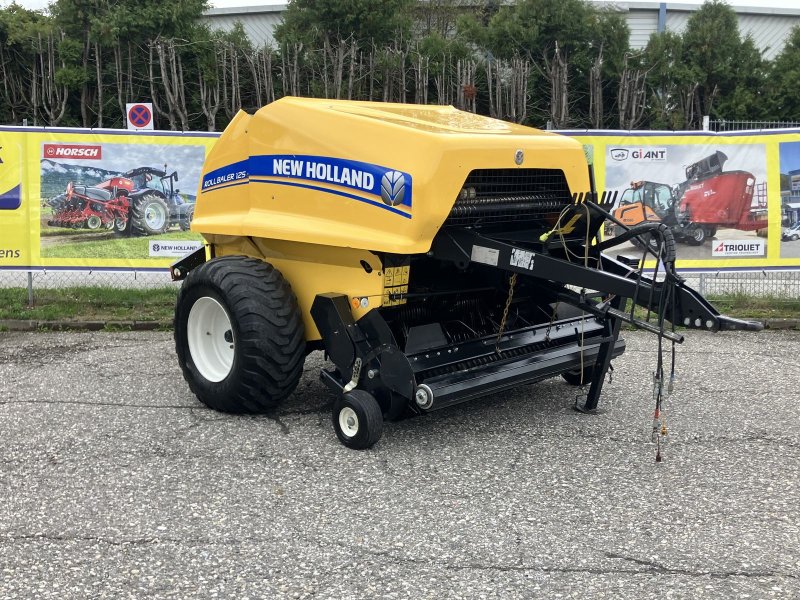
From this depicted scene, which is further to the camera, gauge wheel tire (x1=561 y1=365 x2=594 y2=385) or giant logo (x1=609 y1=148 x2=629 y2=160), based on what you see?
giant logo (x1=609 y1=148 x2=629 y2=160)

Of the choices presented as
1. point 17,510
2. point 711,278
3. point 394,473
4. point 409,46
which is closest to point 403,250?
point 394,473

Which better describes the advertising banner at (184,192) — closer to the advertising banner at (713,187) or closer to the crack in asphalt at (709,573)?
the advertising banner at (713,187)

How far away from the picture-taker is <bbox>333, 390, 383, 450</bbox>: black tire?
4.57 metres

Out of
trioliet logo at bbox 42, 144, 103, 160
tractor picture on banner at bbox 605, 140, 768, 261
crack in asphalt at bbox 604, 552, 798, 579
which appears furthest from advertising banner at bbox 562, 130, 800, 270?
crack in asphalt at bbox 604, 552, 798, 579

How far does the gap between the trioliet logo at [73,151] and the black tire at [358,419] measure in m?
5.33

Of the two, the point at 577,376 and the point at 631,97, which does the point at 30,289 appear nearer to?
the point at 577,376

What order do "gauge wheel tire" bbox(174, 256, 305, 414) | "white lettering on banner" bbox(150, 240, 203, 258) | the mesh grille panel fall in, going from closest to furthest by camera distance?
the mesh grille panel → "gauge wheel tire" bbox(174, 256, 305, 414) → "white lettering on banner" bbox(150, 240, 203, 258)

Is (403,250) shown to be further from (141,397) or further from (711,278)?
(711,278)

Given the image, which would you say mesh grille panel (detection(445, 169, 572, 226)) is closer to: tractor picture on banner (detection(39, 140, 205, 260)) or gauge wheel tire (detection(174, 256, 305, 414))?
gauge wheel tire (detection(174, 256, 305, 414))

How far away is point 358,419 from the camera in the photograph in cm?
459

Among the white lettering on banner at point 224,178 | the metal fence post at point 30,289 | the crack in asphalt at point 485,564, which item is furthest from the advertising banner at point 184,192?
the crack in asphalt at point 485,564

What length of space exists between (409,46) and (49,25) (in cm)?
967

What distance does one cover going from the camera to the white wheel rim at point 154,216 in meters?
8.91

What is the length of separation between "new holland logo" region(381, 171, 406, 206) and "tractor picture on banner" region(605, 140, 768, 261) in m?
4.79
